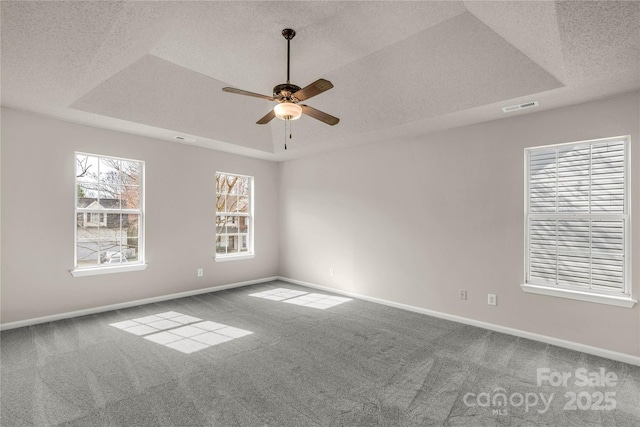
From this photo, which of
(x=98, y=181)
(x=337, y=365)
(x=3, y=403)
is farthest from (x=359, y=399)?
(x=98, y=181)

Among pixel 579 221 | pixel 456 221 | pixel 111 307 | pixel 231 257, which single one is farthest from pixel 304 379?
pixel 231 257

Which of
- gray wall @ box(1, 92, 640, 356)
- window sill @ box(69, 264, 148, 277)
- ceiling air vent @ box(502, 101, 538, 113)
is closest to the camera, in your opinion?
ceiling air vent @ box(502, 101, 538, 113)

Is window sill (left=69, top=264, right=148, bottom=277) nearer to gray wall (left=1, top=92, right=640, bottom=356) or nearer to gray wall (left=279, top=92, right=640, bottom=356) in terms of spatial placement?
gray wall (left=1, top=92, right=640, bottom=356)

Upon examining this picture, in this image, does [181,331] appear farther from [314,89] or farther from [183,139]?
[314,89]

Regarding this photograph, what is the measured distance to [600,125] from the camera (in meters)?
3.20

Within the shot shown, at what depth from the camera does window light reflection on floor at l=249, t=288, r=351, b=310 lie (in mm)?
→ 4896

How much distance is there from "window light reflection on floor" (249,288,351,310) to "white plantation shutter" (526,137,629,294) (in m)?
2.68

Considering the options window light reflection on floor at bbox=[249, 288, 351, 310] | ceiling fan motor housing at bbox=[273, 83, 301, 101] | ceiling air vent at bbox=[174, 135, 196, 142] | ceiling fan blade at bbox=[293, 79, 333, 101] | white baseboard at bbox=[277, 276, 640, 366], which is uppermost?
ceiling air vent at bbox=[174, 135, 196, 142]

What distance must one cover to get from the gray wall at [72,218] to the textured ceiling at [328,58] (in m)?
0.41

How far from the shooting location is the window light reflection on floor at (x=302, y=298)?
490 cm

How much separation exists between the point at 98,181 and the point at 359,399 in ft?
14.4

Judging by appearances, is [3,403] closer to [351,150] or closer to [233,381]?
[233,381]

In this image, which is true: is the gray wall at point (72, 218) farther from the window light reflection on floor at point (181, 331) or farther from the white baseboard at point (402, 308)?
the window light reflection on floor at point (181, 331)

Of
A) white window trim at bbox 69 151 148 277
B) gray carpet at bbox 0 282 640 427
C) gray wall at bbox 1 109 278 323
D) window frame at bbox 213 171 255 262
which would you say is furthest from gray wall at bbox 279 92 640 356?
white window trim at bbox 69 151 148 277
